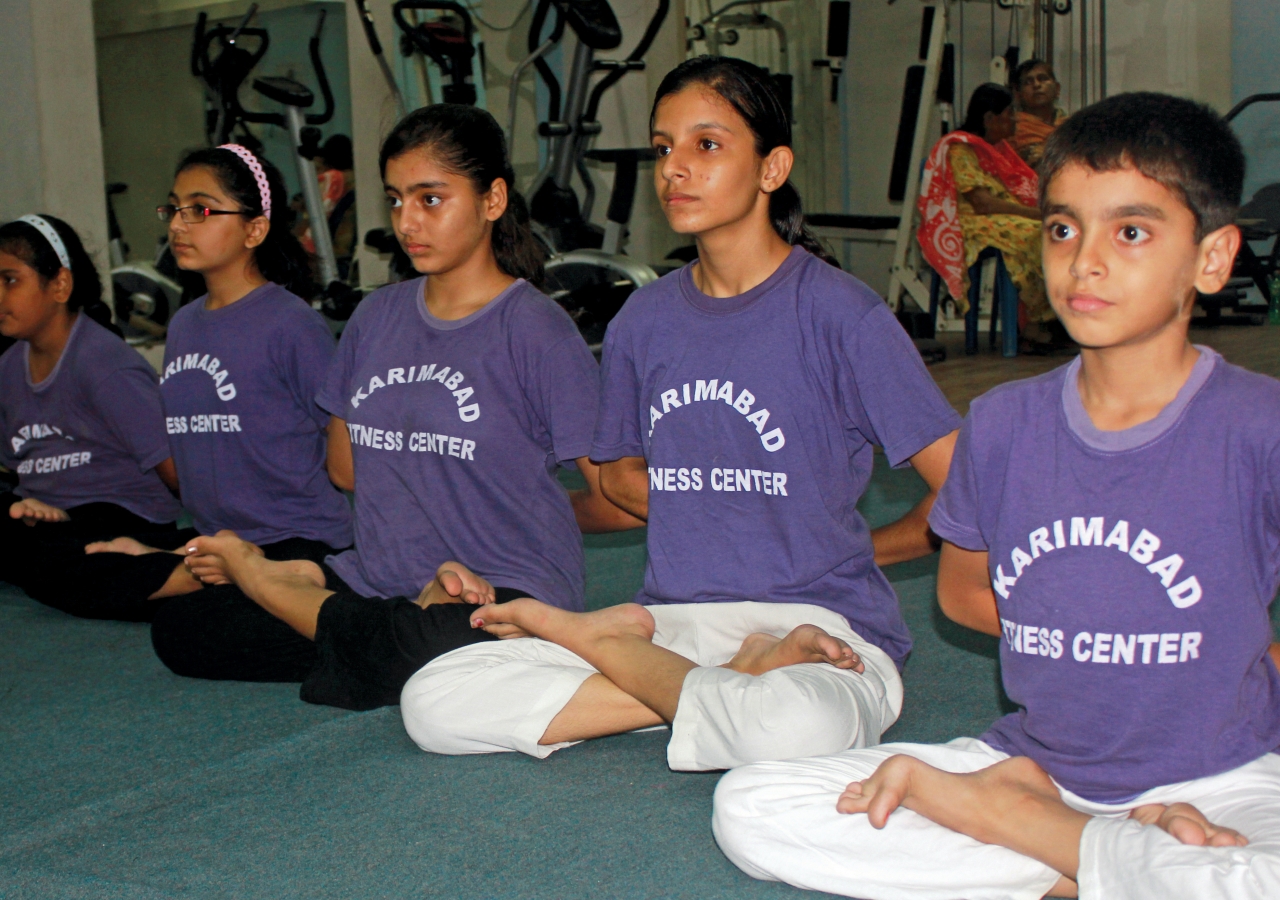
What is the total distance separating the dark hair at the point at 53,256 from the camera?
2.62 meters

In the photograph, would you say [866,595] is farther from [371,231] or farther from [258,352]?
[371,231]

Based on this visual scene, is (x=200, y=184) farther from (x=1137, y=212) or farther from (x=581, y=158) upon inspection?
(x=581, y=158)

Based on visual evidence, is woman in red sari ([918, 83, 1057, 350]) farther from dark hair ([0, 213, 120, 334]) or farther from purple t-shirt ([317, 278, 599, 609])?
purple t-shirt ([317, 278, 599, 609])

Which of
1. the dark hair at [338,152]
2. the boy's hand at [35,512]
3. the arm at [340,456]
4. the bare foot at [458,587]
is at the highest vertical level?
the dark hair at [338,152]

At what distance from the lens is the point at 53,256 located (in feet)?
8.71

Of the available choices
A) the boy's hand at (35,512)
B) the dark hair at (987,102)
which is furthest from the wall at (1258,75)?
the boy's hand at (35,512)

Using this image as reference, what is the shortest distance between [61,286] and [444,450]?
1.20 meters

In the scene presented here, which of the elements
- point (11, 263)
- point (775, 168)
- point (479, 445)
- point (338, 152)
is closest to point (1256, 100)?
point (775, 168)

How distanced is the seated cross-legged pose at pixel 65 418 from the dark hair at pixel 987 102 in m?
3.83

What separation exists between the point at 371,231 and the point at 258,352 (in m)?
3.34

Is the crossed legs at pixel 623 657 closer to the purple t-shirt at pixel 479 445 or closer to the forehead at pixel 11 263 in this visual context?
the purple t-shirt at pixel 479 445

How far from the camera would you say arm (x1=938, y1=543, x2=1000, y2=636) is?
1.38 m

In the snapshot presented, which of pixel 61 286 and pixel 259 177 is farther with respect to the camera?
pixel 61 286

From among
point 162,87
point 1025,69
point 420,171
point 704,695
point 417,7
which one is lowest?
point 704,695
